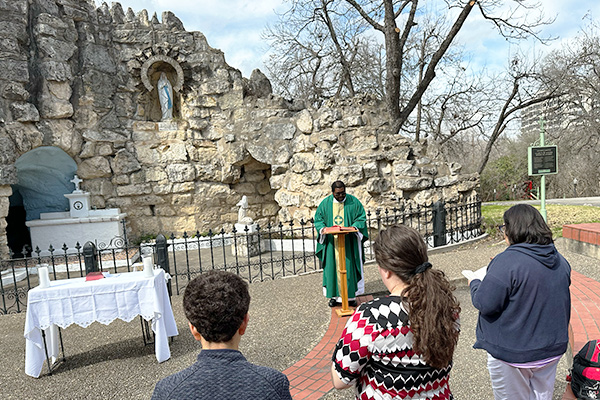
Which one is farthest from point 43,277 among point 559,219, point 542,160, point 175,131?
point 559,219

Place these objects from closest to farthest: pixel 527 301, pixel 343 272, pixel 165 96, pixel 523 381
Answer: pixel 527 301 < pixel 523 381 < pixel 343 272 < pixel 165 96

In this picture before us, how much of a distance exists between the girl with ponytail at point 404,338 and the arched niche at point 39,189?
1185 cm

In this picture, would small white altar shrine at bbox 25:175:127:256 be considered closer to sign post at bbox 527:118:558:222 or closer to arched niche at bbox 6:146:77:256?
arched niche at bbox 6:146:77:256

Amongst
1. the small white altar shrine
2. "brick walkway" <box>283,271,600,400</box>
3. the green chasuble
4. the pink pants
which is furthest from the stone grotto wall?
the pink pants

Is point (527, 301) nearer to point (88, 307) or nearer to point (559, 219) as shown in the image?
point (88, 307)

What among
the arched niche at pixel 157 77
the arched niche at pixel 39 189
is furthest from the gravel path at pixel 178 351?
the arched niche at pixel 157 77

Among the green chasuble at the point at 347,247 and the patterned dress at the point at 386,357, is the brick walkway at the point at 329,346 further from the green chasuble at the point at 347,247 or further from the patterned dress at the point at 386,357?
the patterned dress at the point at 386,357

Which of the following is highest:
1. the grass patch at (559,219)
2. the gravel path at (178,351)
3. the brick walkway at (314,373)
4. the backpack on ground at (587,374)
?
the backpack on ground at (587,374)

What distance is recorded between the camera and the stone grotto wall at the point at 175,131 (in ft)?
31.8

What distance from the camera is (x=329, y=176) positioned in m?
10.3

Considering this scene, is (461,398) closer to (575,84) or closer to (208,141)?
(208,141)

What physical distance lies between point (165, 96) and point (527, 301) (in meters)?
12.1

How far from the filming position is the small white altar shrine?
10.9 m

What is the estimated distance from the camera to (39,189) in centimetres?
1169
